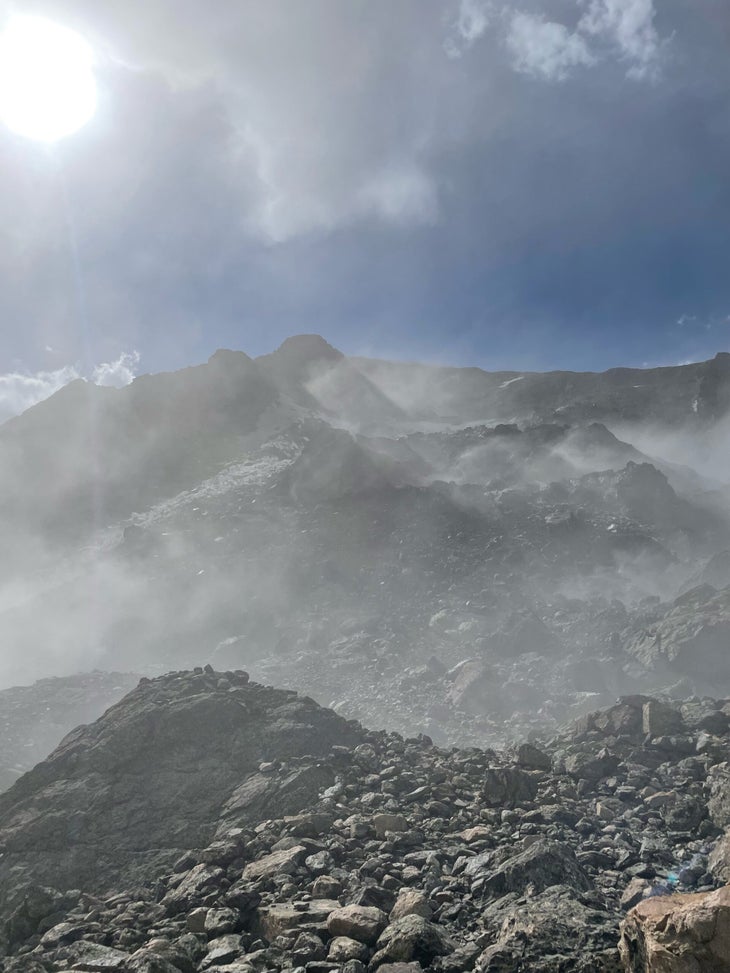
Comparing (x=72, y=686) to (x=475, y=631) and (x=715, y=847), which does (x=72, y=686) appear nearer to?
(x=475, y=631)

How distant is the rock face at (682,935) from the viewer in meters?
4.38

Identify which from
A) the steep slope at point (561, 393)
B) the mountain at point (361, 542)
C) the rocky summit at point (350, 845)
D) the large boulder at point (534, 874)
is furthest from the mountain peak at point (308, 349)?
the large boulder at point (534, 874)

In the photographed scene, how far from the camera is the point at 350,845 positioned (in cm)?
838

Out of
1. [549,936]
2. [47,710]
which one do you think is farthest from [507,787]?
[47,710]

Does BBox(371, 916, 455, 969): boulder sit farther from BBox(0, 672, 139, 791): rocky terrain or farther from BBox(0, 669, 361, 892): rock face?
BBox(0, 672, 139, 791): rocky terrain

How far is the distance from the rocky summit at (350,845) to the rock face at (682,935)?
0.04 ft

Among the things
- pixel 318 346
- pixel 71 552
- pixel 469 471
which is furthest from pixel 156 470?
pixel 318 346

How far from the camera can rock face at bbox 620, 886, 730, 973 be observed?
14.4 feet

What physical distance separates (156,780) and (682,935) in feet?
30.3

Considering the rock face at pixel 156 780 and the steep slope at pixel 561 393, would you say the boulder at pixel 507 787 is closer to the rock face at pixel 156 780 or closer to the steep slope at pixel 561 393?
the rock face at pixel 156 780

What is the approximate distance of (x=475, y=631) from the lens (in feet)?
104

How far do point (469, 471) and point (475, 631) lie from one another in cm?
3069

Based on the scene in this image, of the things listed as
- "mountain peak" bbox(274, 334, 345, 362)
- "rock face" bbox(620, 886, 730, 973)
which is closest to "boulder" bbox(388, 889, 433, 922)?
"rock face" bbox(620, 886, 730, 973)

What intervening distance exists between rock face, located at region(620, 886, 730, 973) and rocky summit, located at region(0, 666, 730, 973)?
0.5 inches
